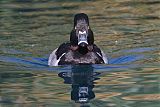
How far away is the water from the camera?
11805mm

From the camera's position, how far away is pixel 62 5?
73.4 ft

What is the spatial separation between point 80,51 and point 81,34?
1.94ft

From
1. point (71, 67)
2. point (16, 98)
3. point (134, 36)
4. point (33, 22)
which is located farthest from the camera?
point (33, 22)

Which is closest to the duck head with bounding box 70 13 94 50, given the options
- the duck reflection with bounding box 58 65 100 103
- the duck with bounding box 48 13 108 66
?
the duck with bounding box 48 13 108 66

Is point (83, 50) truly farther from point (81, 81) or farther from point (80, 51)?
point (81, 81)

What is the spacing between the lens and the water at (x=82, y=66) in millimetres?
11805

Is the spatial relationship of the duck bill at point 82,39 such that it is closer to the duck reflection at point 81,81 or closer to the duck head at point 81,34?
the duck head at point 81,34

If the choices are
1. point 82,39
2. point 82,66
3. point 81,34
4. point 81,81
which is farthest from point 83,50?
point 81,81

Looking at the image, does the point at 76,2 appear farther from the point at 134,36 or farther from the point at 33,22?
the point at 134,36

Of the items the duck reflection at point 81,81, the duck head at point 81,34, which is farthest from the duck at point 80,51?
the duck reflection at point 81,81

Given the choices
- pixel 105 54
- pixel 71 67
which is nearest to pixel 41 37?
pixel 105 54

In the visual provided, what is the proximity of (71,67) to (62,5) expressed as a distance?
775cm

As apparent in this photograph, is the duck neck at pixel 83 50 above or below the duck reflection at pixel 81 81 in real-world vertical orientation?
above

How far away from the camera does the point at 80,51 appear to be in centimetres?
1510
